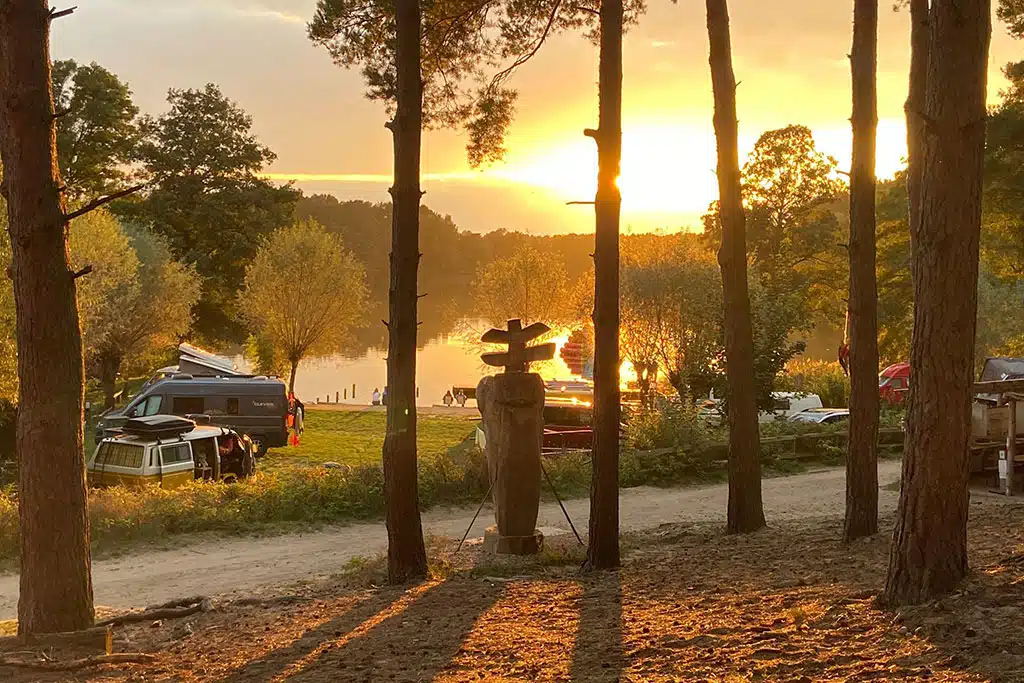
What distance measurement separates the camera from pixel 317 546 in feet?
49.5

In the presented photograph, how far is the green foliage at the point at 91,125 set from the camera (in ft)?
174

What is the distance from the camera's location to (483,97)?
45.2ft

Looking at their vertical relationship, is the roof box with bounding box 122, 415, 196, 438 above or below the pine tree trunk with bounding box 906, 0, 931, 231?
below

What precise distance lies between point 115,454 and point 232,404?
34.3 ft

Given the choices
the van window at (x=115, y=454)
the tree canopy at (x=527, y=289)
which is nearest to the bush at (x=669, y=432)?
the van window at (x=115, y=454)

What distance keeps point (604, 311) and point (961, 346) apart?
450 centimetres

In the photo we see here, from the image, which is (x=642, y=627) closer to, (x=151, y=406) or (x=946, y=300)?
(x=946, y=300)

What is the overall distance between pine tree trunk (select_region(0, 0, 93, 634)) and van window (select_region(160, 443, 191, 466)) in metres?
12.0

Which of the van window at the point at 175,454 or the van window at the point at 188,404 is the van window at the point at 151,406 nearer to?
the van window at the point at 188,404

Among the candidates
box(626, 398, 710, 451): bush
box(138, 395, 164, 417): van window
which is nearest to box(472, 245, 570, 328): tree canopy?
box(138, 395, 164, 417): van window

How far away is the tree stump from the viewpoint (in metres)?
12.3

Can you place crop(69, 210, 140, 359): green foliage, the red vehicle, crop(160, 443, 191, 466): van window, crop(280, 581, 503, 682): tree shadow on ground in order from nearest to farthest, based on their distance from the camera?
crop(280, 581, 503, 682): tree shadow on ground → crop(160, 443, 191, 466): van window → the red vehicle → crop(69, 210, 140, 359): green foliage

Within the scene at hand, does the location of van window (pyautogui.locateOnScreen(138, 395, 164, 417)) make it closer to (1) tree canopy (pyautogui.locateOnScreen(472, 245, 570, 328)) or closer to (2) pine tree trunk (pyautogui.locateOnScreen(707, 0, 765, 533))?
(2) pine tree trunk (pyautogui.locateOnScreen(707, 0, 765, 533))

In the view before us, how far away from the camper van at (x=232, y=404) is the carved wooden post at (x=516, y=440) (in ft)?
60.0
